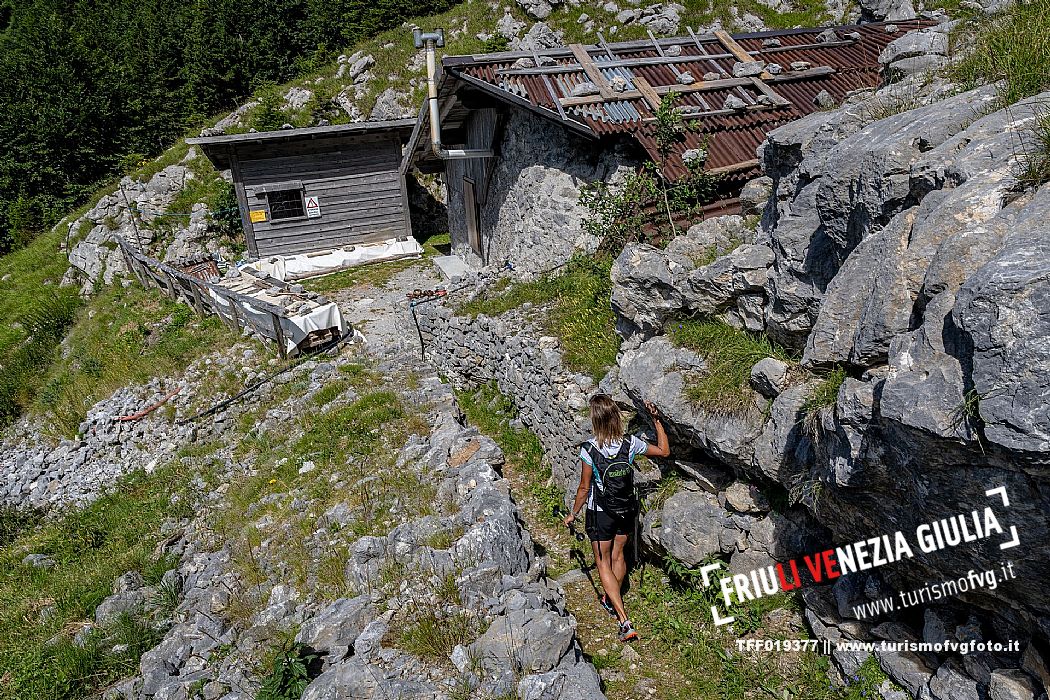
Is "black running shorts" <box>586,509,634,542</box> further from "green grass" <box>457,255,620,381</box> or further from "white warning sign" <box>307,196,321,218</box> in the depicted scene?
"white warning sign" <box>307,196,321,218</box>

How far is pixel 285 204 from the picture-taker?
2128cm

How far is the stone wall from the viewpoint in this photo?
36.2ft

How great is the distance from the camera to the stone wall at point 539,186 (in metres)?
11.0

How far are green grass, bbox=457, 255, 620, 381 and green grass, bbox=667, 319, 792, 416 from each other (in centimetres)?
204

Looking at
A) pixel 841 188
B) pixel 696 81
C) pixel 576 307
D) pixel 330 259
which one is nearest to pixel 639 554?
pixel 841 188

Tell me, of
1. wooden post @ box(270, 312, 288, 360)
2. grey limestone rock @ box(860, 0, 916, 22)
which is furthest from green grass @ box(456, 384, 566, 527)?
grey limestone rock @ box(860, 0, 916, 22)

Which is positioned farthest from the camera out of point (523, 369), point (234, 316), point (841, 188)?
point (234, 316)

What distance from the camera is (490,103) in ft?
45.1

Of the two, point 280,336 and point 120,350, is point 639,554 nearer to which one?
point 280,336

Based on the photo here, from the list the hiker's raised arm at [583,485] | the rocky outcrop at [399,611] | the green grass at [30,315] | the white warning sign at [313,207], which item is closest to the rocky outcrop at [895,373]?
the hiker's raised arm at [583,485]

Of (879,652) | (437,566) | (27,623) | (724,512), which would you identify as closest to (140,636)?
(27,623)

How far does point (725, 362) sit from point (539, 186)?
24.8ft

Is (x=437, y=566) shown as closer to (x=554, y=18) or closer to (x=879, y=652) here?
(x=879, y=652)

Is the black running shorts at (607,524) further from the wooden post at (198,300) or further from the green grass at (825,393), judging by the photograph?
the wooden post at (198,300)
